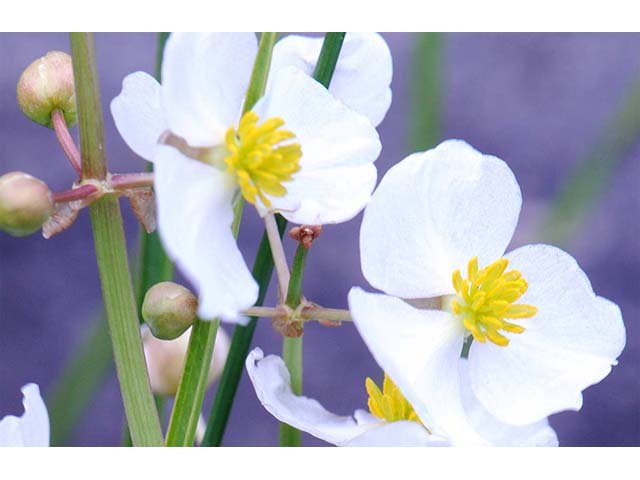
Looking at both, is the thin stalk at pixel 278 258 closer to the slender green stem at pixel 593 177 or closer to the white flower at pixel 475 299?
the white flower at pixel 475 299

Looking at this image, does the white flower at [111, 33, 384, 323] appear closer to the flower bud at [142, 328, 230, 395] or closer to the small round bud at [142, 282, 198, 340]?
the small round bud at [142, 282, 198, 340]

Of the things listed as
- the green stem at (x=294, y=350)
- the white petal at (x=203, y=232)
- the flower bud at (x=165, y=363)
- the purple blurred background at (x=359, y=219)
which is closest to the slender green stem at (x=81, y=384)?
the flower bud at (x=165, y=363)

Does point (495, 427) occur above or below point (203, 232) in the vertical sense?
below

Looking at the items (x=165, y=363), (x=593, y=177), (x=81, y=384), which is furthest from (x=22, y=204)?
(x=593, y=177)

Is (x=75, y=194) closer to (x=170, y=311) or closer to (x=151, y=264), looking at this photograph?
(x=170, y=311)

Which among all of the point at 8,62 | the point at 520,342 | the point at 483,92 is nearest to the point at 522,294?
the point at 520,342

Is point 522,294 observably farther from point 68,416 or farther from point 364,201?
point 68,416
